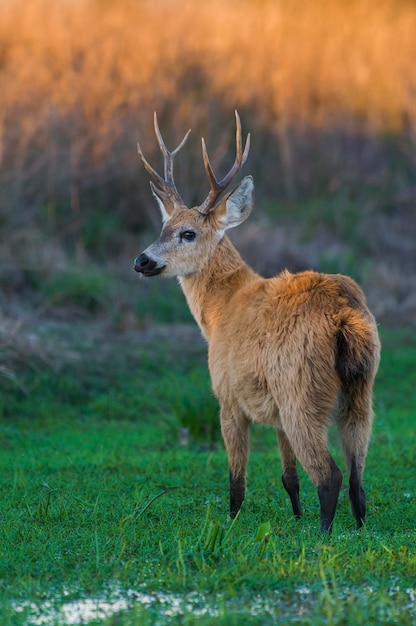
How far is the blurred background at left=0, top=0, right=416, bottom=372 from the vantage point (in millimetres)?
13258

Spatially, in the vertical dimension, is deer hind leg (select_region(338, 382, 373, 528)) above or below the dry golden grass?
below

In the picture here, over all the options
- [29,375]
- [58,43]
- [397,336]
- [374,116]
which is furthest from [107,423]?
[374,116]

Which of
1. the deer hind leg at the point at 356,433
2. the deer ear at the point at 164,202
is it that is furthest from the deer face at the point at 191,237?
the deer hind leg at the point at 356,433

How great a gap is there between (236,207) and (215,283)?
0.62 m

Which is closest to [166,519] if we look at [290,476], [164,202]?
[290,476]

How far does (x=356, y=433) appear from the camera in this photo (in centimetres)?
598

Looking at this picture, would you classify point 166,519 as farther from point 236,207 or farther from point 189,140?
point 189,140

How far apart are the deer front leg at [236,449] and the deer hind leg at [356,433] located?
71 centimetres

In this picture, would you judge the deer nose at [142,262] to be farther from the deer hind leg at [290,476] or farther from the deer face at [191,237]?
the deer hind leg at [290,476]

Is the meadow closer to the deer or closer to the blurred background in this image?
the blurred background

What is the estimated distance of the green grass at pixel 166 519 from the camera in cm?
452

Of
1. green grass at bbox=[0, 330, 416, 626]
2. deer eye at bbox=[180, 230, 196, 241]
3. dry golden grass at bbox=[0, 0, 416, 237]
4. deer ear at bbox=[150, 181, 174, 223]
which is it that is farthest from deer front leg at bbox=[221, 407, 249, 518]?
dry golden grass at bbox=[0, 0, 416, 237]

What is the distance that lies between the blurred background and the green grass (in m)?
1.47

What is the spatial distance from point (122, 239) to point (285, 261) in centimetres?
231
